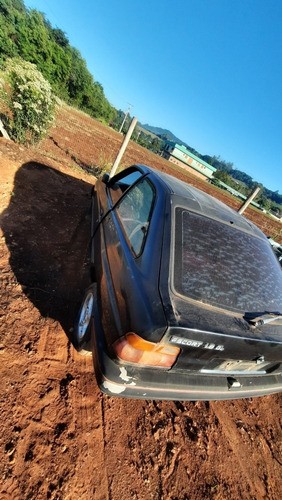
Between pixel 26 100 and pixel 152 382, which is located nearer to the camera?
pixel 152 382

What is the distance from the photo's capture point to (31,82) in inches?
221

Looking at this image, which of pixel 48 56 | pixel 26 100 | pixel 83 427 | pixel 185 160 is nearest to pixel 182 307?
pixel 83 427

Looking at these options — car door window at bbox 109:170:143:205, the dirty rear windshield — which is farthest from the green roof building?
the dirty rear windshield

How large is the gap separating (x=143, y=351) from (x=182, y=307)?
34cm

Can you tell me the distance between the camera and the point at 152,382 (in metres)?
1.73

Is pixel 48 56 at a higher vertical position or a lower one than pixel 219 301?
higher

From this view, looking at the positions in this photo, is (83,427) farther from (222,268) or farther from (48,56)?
(48,56)

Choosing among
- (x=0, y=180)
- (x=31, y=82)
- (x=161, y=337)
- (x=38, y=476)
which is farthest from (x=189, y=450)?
(x=31, y=82)

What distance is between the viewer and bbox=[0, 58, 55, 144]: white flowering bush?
5.67 meters

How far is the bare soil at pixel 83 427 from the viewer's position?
69.2 inches

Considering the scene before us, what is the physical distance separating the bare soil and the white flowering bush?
397cm

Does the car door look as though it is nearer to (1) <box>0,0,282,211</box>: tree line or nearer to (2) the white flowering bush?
(2) the white flowering bush

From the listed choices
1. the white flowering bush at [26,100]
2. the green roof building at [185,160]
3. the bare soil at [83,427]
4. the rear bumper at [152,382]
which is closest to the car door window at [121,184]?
the bare soil at [83,427]

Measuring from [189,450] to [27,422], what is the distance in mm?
1375
